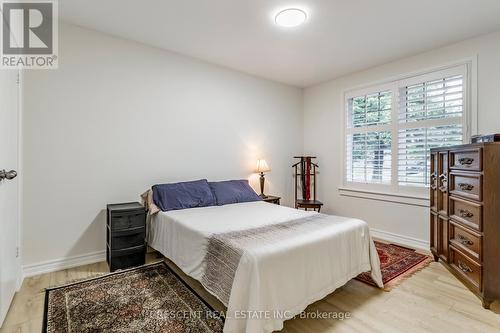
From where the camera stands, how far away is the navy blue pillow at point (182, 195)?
294 centimetres

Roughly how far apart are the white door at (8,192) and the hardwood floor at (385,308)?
15 cm

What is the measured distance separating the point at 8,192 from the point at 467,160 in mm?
3802

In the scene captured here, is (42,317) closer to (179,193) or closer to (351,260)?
(179,193)

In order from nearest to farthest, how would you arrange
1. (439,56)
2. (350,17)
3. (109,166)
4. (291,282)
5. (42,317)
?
1. (291,282)
2. (42,317)
3. (350,17)
4. (109,166)
5. (439,56)

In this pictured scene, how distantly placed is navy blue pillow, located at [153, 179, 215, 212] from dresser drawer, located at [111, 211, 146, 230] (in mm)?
256

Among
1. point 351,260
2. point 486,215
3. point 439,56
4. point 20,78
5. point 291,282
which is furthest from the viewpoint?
point 439,56

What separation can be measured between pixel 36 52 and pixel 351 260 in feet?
12.0

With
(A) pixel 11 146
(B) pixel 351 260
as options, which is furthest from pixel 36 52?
(B) pixel 351 260

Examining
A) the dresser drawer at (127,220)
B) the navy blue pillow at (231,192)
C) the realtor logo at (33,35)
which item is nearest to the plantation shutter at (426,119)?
the navy blue pillow at (231,192)

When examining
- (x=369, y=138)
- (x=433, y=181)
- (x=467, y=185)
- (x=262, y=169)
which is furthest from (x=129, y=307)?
(x=369, y=138)

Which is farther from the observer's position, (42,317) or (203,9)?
(203,9)

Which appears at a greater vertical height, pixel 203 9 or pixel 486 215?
pixel 203 9

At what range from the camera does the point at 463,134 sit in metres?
3.02

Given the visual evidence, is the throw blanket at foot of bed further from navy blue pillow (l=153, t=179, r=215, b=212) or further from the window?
the window
